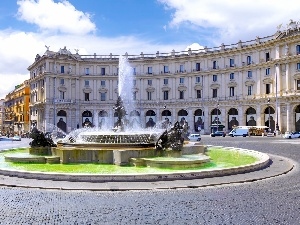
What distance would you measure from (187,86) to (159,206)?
71924mm

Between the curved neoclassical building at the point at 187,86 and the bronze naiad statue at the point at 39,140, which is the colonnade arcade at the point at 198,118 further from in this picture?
the bronze naiad statue at the point at 39,140

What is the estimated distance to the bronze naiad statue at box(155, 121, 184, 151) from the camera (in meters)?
19.8

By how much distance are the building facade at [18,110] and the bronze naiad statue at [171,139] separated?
8430cm

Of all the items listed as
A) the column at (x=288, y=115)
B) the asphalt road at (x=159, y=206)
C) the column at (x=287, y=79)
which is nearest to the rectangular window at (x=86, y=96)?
the column at (x=287, y=79)

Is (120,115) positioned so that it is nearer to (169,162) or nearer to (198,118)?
(169,162)

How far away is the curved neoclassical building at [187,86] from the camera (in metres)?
66.6

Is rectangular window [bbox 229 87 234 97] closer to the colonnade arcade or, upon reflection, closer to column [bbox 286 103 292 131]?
the colonnade arcade

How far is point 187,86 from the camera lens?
268ft

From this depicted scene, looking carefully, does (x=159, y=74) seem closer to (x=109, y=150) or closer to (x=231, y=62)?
(x=231, y=62)

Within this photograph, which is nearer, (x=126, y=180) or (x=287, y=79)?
(x=126, y=180)

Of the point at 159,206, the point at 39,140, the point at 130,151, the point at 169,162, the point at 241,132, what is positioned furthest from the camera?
the point at 241,132

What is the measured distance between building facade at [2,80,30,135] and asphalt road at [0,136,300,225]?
9058 centimetres

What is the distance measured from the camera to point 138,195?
12188mm

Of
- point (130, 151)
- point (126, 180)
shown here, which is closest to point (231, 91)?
point (130, 151)
